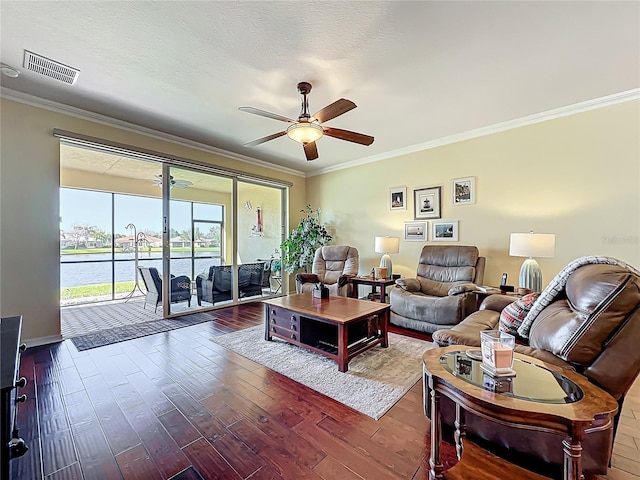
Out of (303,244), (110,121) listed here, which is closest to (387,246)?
(303,244)

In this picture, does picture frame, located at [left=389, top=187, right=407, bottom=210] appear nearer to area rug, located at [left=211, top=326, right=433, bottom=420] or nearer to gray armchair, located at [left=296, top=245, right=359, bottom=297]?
gray armchair, located at [left=296, top=245, right=359, bottom=297]

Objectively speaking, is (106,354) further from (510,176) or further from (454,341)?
(510,176)

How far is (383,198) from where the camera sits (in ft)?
16.9

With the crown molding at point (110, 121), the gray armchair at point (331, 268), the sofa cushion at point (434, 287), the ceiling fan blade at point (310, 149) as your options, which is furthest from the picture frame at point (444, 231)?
the crown molding at point (110, 121)

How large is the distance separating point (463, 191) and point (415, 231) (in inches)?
37.4

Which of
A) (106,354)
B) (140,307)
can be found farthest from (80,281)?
(106,354)

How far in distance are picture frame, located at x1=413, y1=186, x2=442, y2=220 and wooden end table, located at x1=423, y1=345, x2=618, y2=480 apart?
3.36 metres

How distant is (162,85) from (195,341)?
280 centimetres

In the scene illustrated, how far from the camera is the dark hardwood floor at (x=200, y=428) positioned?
1.45m

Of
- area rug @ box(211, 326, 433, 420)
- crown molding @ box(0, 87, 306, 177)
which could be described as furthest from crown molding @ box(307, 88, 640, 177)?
area rug @ box(211, 326, 433, 420)

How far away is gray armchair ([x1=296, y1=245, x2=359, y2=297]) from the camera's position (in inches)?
178

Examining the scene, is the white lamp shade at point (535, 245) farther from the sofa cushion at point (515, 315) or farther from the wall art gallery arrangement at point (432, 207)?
the sofa cushion at point (515, 315)

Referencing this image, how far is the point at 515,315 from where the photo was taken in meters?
1.95

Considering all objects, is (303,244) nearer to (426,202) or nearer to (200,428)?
(426,202)
